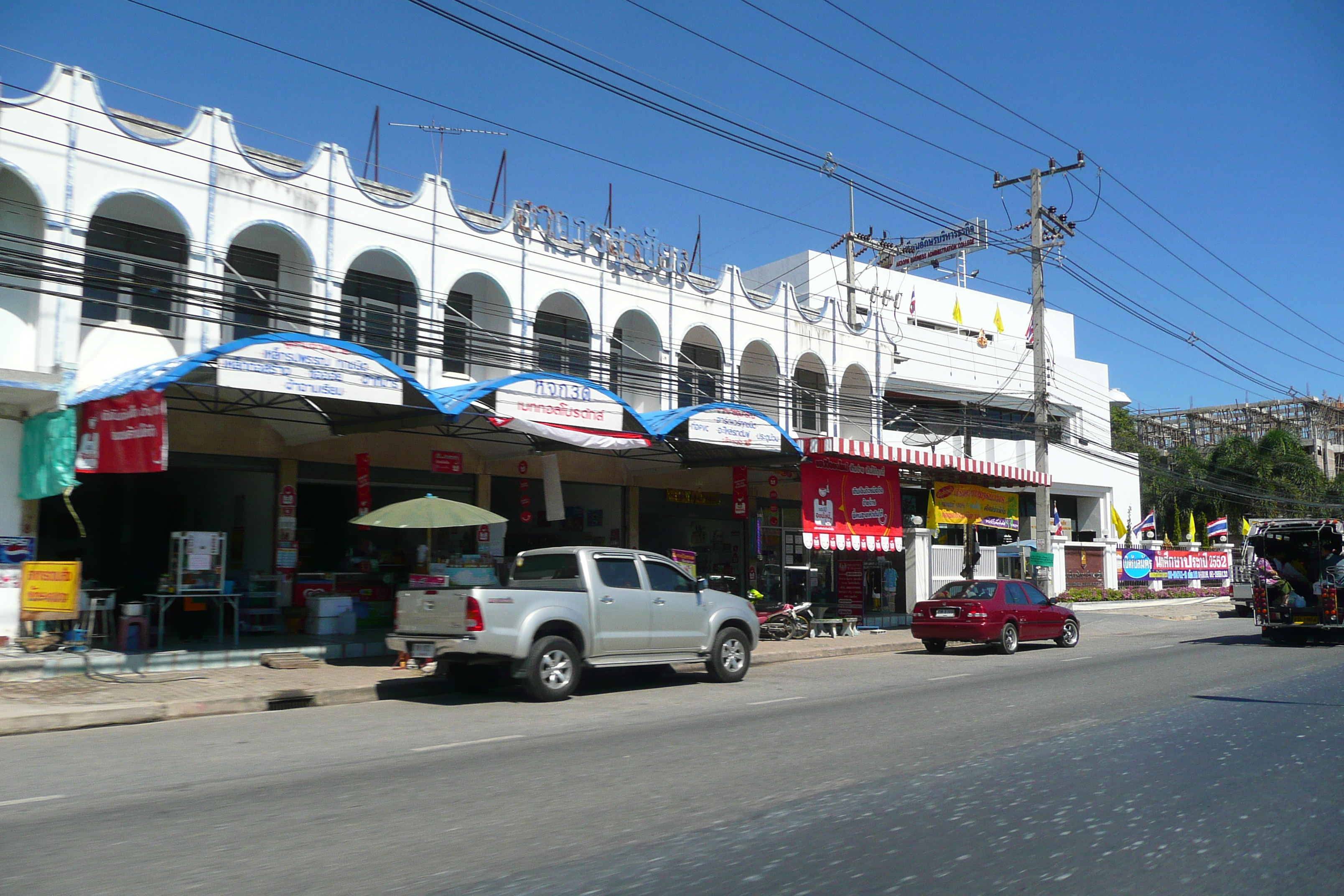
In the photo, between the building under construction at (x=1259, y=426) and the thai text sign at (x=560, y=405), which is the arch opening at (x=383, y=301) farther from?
the building under construction at (x=1259, y=426)

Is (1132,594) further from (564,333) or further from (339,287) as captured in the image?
(339,287)

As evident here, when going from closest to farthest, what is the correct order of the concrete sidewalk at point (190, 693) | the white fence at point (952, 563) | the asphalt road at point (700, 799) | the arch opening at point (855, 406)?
the asphalt road at point (700, 799), the concrete sidewalk at point (190, 693), the white fence at point (952, 563), the arch opening at point (855, 406)

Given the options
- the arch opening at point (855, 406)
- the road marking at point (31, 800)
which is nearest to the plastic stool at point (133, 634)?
the road marking at point (31, 800)

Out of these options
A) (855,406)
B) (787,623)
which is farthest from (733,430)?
(855,406)

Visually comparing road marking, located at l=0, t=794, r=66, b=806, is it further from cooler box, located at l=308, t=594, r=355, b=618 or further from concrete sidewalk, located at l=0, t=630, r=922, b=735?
cooler box, located at l=308, t=594, r=355, b=618

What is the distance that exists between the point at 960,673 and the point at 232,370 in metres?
11.6

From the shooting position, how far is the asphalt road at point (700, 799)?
5.05 metres

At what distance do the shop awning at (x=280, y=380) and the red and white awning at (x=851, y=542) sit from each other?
9.51 m

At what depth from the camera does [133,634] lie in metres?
15.3

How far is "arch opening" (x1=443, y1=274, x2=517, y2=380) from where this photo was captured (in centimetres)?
2039

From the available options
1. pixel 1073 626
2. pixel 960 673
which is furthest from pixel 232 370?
pixel 1073 626

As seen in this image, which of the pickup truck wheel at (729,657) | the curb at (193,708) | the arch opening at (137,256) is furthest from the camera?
the arch opening at (137,256)

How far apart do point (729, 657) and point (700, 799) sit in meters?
7.86

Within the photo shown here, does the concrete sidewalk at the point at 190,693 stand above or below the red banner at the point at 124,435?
below
